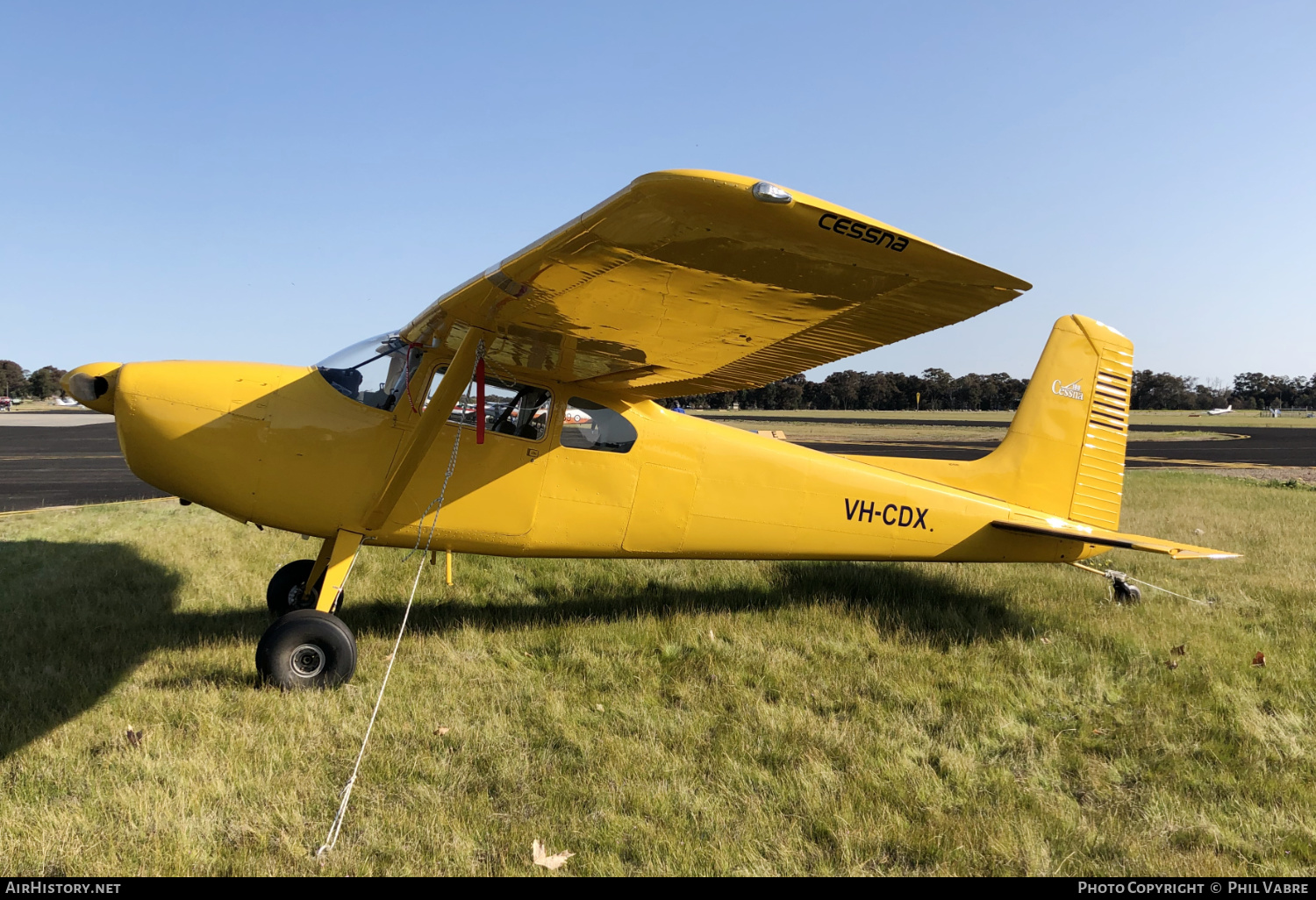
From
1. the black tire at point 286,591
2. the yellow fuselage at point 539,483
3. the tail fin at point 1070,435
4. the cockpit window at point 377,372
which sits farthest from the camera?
the tail fin at point 1070,435

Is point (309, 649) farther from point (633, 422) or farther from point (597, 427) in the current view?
point (633, 422)

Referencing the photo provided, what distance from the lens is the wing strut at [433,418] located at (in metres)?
4.17

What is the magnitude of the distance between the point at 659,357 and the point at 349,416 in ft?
6.97

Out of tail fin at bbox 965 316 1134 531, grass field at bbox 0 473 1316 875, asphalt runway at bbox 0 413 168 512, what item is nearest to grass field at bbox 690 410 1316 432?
asphalt runway at bbox 0 413 168 512

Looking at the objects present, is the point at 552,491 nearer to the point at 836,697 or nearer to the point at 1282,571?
the point at 836,697

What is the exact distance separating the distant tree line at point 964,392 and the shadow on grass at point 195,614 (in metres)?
122

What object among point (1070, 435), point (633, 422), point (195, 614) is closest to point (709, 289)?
point (633, 422)

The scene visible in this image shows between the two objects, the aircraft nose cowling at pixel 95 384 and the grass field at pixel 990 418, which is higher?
the grass field at pixel 990 418

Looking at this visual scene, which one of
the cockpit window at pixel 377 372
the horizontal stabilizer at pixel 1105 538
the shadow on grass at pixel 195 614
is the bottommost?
the shadow on grass at pixel 195 614

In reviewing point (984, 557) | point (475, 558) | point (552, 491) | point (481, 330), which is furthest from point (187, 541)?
point (984, 557)

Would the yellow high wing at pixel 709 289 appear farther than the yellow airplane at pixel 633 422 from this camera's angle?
No

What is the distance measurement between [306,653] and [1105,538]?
6085 millimetres

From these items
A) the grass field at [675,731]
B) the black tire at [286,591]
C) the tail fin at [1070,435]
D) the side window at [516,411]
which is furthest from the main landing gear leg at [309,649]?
the tail fin at [1070,435]

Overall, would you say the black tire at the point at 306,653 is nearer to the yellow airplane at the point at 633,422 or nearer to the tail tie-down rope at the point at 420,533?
the yellow airplane at the point at 633,422
